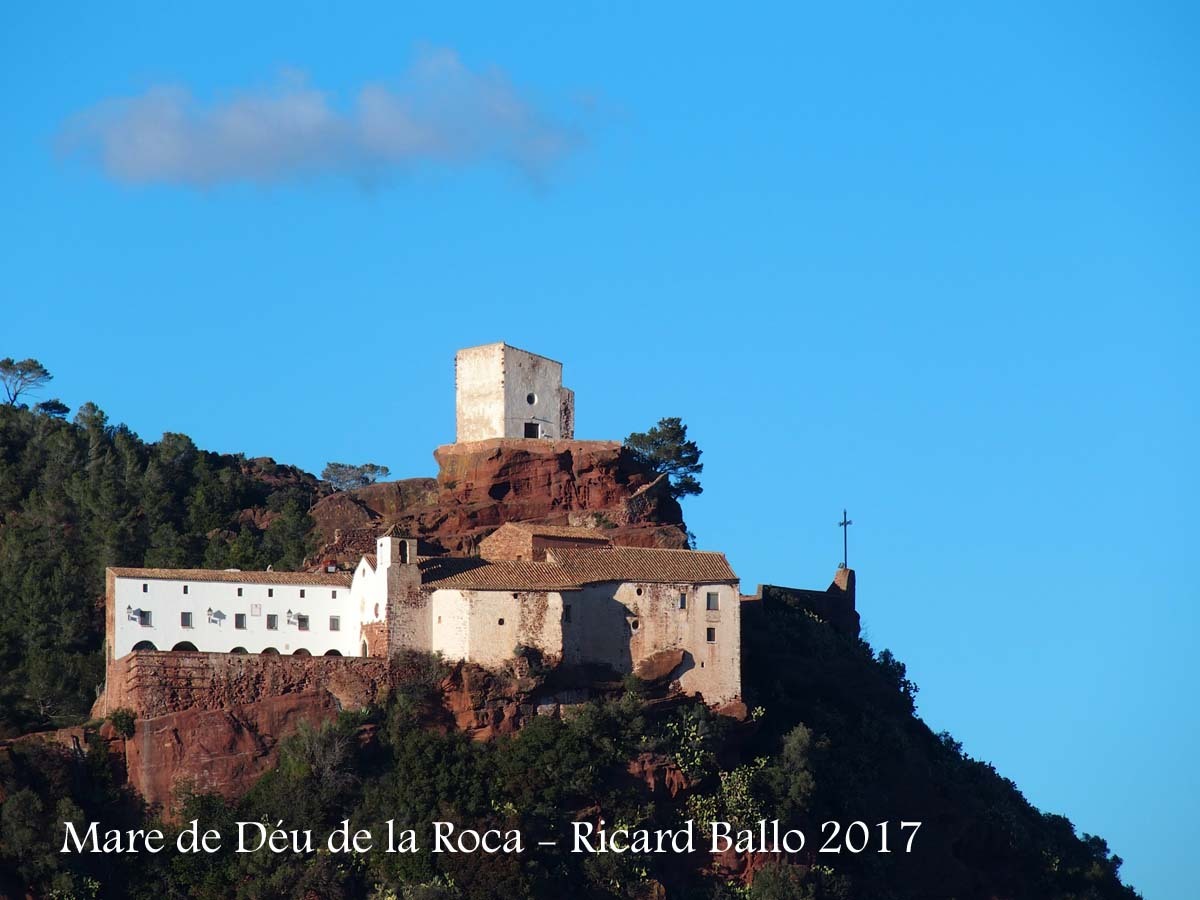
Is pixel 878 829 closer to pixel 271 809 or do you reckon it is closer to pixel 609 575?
pixel 609 575

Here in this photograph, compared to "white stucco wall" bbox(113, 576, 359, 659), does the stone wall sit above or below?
below

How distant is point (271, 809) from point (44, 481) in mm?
26701

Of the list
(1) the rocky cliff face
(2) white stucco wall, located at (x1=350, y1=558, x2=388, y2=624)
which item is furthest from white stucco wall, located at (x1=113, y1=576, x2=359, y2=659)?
(1) the rocky cliff face

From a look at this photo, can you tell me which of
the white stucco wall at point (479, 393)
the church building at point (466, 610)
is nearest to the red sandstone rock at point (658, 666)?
the church building at point (466, 610)

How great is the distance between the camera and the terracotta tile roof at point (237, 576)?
73812 millimetres

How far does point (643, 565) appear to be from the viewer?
75250 millimetres

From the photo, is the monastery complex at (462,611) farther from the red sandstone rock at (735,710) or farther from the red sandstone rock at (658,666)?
the red sandstone rock at (735,710)

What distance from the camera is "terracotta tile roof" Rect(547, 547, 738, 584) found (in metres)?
74.4

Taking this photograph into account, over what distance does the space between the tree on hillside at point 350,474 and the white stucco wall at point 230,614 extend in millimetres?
36203

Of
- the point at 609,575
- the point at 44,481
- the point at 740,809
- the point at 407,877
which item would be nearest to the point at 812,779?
the point at 740,809

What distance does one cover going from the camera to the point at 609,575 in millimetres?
74312

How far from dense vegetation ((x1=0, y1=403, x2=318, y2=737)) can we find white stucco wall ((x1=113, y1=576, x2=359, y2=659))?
435cm

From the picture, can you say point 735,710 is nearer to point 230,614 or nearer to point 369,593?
point 369,593

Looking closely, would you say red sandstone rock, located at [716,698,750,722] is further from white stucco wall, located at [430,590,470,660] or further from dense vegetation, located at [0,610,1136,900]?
white stucco wall, located at [430,590,470,660]
